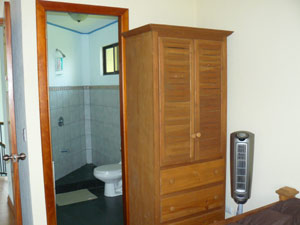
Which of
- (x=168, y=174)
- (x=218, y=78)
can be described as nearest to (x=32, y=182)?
(x=168, y=174)

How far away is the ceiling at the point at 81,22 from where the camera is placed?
4385 millimetres

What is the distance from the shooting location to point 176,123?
2557 millimetres

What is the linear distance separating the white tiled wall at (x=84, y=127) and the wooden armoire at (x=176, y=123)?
2.04 meters

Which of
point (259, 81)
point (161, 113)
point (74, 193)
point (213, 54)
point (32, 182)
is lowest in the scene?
point (74, 193)

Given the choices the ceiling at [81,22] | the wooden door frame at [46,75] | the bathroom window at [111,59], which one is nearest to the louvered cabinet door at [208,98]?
the wooden door frame at [46,75]

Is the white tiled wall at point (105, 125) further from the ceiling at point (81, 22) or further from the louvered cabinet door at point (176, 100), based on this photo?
the louvered cabinet door at point (176, 100)

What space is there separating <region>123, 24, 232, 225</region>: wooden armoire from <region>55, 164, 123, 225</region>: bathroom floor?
0.90 metres

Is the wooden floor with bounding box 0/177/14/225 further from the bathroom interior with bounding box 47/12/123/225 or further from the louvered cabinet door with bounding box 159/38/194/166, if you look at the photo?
the louvered cabinet door with bounding box 159/38/194/166

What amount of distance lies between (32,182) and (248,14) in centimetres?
236

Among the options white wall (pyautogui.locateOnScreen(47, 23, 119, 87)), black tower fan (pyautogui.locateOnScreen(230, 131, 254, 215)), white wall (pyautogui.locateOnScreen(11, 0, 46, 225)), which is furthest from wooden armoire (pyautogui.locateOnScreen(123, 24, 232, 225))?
white wall (pyautogui.locateOnScreen(47, 23, 119, 87))


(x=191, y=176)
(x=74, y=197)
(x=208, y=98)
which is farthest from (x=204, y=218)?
(x=74, y=197)

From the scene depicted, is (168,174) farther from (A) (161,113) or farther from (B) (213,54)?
(B) (213,54)

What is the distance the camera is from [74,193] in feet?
14.9

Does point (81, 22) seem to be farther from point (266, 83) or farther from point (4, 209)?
point (266, 83)
